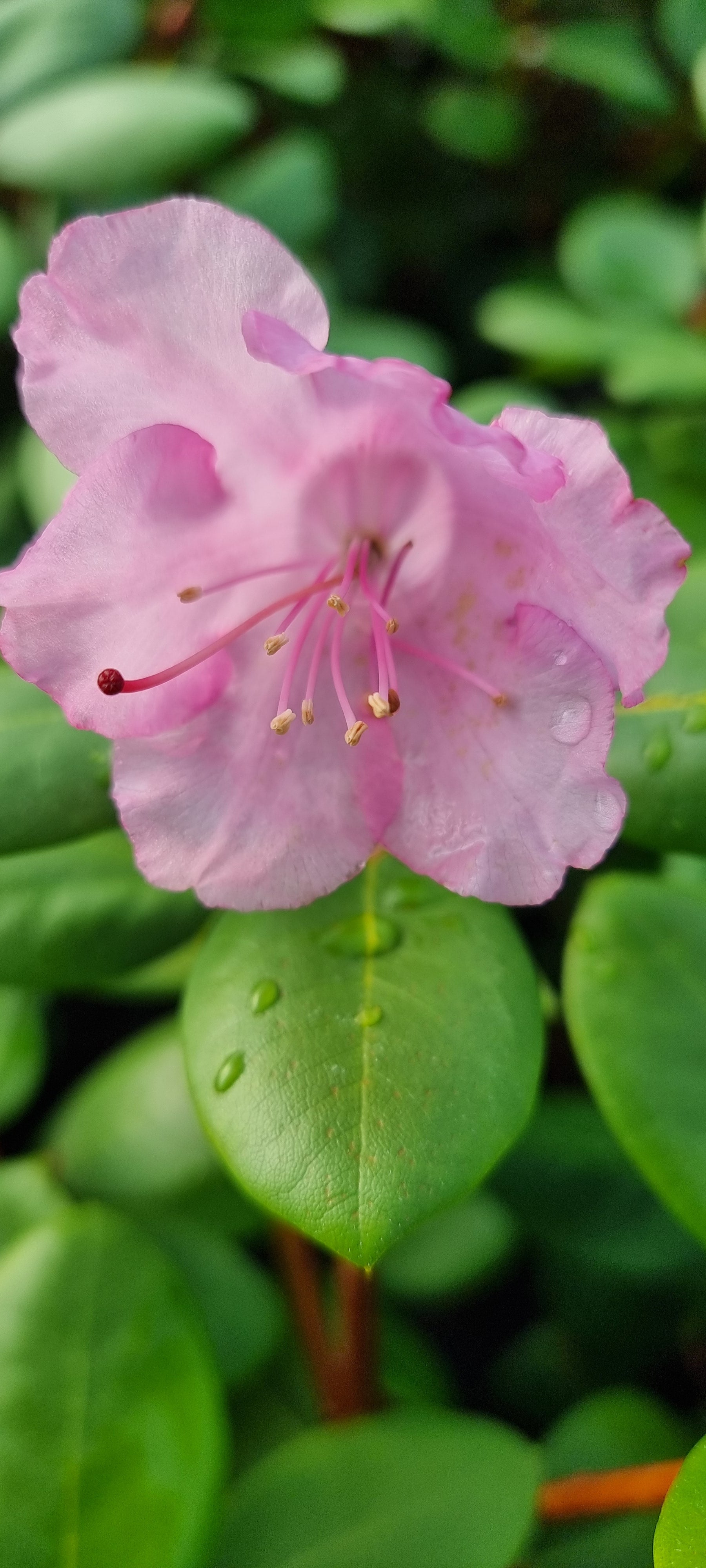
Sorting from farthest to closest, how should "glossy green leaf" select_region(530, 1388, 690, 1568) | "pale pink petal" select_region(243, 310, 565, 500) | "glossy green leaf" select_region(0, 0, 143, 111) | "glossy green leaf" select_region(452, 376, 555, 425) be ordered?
"glossy green leaf" select_region(0, 0, 143, 111)
"glossy green leaf" select_region(452, 376, 555, 425)
"glossy green leaf" select_region(530, 1388, 690, 1568)
"pale pink petal" select_region(243, 310, 565, 500)

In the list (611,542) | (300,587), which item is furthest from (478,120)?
(611,542)

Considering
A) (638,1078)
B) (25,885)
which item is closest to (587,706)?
(638,1078)

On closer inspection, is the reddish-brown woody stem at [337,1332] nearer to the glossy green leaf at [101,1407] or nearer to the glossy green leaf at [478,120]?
the glossy green leaf at [101,1407]

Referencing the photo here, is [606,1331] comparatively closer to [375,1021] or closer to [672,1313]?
[672,1313]

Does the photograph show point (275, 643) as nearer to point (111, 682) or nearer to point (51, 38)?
point (111, 682)

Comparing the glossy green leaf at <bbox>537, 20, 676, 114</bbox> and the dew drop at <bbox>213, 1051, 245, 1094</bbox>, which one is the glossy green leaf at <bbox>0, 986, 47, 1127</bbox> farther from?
the glossy green leaf at <bbox>537, 20, 676, 114</bbox>

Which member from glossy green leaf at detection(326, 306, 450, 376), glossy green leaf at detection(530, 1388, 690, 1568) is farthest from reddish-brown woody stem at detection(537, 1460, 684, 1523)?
glossy green leaf at detection(326, 306, 450, 376)

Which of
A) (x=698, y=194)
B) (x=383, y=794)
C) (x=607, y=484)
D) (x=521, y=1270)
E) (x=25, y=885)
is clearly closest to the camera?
(x=607, y=484)
